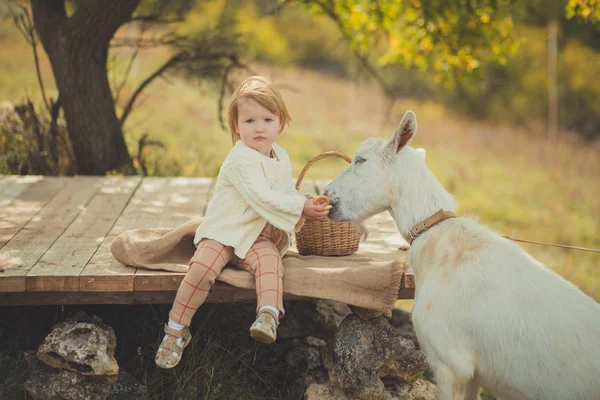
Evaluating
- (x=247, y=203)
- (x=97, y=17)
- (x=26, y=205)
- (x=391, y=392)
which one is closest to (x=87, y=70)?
(x=97, y=17)

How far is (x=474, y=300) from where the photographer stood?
3520mm

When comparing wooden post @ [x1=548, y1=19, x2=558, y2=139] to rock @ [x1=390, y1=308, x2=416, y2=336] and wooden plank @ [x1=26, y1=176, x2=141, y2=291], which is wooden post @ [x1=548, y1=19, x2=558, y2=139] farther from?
wooden plank @ [x1=26, y1=176, x2=141, y2=291]

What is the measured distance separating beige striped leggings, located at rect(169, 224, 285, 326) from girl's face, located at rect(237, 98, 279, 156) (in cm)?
66

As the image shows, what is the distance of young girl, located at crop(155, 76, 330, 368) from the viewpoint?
12.8ft

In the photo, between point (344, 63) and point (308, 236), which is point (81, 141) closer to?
point (308, 236)

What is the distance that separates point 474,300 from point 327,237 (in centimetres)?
136

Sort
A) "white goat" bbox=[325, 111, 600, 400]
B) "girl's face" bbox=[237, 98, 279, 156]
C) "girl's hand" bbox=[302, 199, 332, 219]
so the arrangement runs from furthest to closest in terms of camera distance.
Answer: "girl's face" bbox=[237, 98, 279, 156] < "girl's hand" bbox=[302, 199, 332, 219] < "white goat" bbox=[325, 111, 600, 400]

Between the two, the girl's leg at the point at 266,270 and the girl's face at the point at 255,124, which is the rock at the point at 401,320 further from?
the girl's face at the point at 255,124

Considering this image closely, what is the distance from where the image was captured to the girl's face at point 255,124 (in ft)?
13.4

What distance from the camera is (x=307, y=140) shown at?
604 inches

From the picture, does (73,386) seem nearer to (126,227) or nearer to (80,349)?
(80,349)

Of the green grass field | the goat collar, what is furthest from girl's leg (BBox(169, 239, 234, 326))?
the green grass field

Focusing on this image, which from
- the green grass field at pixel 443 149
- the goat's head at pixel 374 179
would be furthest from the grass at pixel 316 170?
the goat's head at pixel 374 179

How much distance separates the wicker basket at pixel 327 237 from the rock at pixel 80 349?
1465 millimetres
